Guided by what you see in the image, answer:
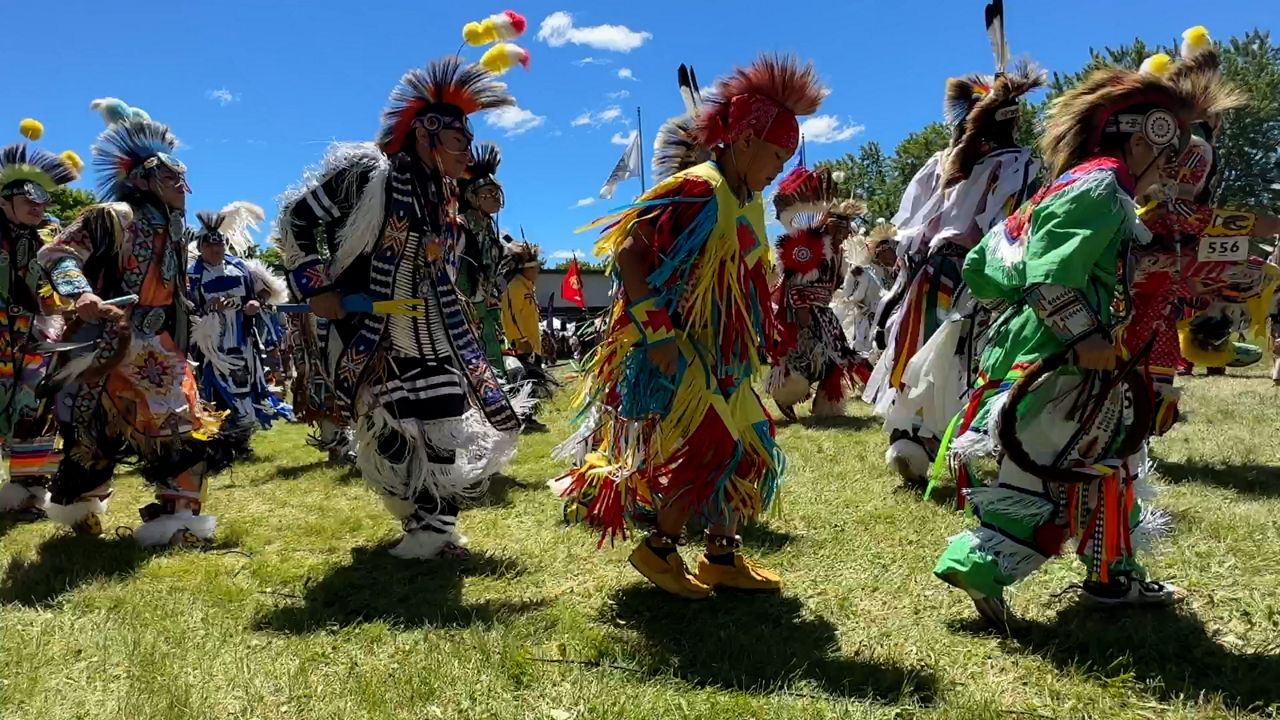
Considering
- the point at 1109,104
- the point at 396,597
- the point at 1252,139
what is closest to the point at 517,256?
the point at 396,597

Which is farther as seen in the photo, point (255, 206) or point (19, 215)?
point (255, 206)

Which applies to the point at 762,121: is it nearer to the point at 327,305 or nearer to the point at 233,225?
the point at 327,305

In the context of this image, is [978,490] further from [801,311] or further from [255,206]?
[255,206]

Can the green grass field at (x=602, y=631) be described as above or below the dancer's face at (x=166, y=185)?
below

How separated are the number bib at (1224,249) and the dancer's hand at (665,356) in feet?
10.1

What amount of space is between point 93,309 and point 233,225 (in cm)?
362

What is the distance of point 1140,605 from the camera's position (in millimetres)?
2795

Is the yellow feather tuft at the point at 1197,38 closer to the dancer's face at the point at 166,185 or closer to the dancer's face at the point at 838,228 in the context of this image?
the dancer's face at the point at 838,228

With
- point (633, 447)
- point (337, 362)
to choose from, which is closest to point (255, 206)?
point (337, 362)

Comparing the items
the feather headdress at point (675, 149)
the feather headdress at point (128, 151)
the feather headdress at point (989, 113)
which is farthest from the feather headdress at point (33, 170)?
the feather headdress at point (989, 113)

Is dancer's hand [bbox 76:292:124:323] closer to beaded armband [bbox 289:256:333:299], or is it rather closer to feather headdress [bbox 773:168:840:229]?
beaded armband [bbox 289:256:333:299]

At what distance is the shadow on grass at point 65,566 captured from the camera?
3430mm

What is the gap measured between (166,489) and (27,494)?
55.0 inches

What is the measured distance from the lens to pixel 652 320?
2773 millimetres
